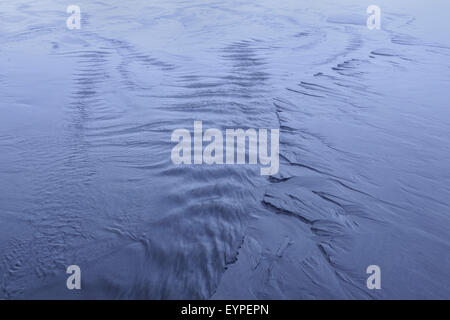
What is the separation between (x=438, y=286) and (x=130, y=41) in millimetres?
7562

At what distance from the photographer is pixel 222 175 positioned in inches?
160

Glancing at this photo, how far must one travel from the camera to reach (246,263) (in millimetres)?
3047

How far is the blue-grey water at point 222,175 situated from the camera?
9.71 ft

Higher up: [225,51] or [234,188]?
[225,51]

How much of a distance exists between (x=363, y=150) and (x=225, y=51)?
429 cm

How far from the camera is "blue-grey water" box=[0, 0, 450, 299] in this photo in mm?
2961

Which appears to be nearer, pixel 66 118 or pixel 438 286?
pixel 438 286

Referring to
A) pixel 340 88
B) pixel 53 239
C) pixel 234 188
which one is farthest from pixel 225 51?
pixel 53 239

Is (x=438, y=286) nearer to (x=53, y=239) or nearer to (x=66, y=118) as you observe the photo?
(x=53, y=239)

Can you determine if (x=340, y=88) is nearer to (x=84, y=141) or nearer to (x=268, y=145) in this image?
(x=268, y=145)

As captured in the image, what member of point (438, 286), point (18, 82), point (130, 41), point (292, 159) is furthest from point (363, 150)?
point (130, 41)
